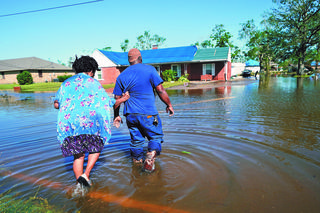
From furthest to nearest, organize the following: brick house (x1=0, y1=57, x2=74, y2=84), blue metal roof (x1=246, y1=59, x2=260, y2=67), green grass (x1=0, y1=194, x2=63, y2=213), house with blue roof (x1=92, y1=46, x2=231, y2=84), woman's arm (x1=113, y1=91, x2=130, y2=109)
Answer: blue metal roof (x1=246, y1=59, x2=260, y2=67) < brick house (x1=0, y1=57, x2=74, y2=84) < house with blue roof (x1=92, y1=46, x2=231, y2=84) < woman's arm (x1=113, y1=91, x2=130, y2=109) < green grass (x1=0, y1=194, x2=63, y2=213)

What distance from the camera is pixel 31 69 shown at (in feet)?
141

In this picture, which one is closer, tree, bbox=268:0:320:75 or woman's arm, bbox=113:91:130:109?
woman's arm, bbox=113:91:130:109

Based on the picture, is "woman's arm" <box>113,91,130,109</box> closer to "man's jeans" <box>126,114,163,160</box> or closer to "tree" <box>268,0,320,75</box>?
"man's jeans" <box>126,114,163,160</box>

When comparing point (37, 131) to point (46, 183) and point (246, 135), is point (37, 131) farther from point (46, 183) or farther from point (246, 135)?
point (246, 135)

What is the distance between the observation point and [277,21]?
37.7 m

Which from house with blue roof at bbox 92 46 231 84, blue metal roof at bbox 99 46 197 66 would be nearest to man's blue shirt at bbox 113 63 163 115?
house with blue roof at bbox 92 46 231 84

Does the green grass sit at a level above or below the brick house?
below

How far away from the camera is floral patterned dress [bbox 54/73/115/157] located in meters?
2.87

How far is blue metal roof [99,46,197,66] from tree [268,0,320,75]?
15738mm

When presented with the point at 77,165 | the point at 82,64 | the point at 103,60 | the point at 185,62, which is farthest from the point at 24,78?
the point at 77,165

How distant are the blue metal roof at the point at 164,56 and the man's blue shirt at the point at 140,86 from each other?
2800 centimetres

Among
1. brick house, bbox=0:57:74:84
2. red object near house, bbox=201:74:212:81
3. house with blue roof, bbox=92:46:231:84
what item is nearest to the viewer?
red object near house, bbox=201:74:212:81

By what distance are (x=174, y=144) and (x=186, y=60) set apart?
27023mm

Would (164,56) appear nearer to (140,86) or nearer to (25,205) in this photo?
(140,86)
